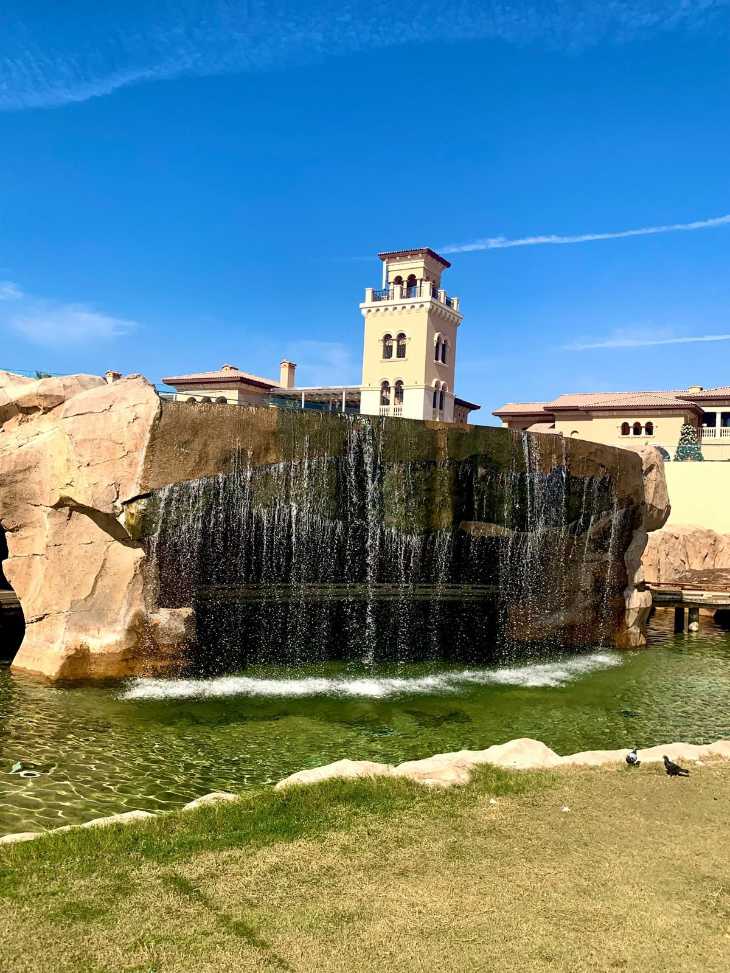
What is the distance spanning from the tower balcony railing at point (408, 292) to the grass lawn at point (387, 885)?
51633 mm

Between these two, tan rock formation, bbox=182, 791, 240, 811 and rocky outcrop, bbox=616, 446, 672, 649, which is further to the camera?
rocky outcrop, bbox=616, 446, 672, 649

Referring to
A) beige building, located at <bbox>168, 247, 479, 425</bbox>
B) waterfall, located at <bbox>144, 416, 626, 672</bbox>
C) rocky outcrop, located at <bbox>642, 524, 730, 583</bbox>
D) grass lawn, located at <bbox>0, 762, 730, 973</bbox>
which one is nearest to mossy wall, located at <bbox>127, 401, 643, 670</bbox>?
waterfall, located at <bbox>144, 416, 626, 672</bbox>

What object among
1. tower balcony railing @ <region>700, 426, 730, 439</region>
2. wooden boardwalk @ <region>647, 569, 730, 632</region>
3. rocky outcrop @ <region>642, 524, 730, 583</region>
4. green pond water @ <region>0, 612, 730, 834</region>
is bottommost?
green pond water @ <region>0, 612, 730, 834</region>

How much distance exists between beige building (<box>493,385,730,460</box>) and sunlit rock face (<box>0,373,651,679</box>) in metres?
28.5

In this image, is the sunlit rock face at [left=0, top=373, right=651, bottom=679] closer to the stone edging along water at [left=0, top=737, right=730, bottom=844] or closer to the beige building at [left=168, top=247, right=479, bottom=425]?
the stone edging along water at [left=0, top=737, right=730, bottom=844]

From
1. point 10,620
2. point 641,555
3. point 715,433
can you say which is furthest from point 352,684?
point 715,433

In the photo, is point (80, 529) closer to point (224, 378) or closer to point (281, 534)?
point (281, 534)

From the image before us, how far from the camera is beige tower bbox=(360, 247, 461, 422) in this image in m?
56.1

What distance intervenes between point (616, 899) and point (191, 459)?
10.8 metres

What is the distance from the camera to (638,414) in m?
48.3

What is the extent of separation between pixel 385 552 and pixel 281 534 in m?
2.41

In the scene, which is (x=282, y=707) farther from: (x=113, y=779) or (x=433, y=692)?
(x=113, y=779)

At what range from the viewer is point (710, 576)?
27.6 meters

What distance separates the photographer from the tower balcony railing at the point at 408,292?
2210 inches
